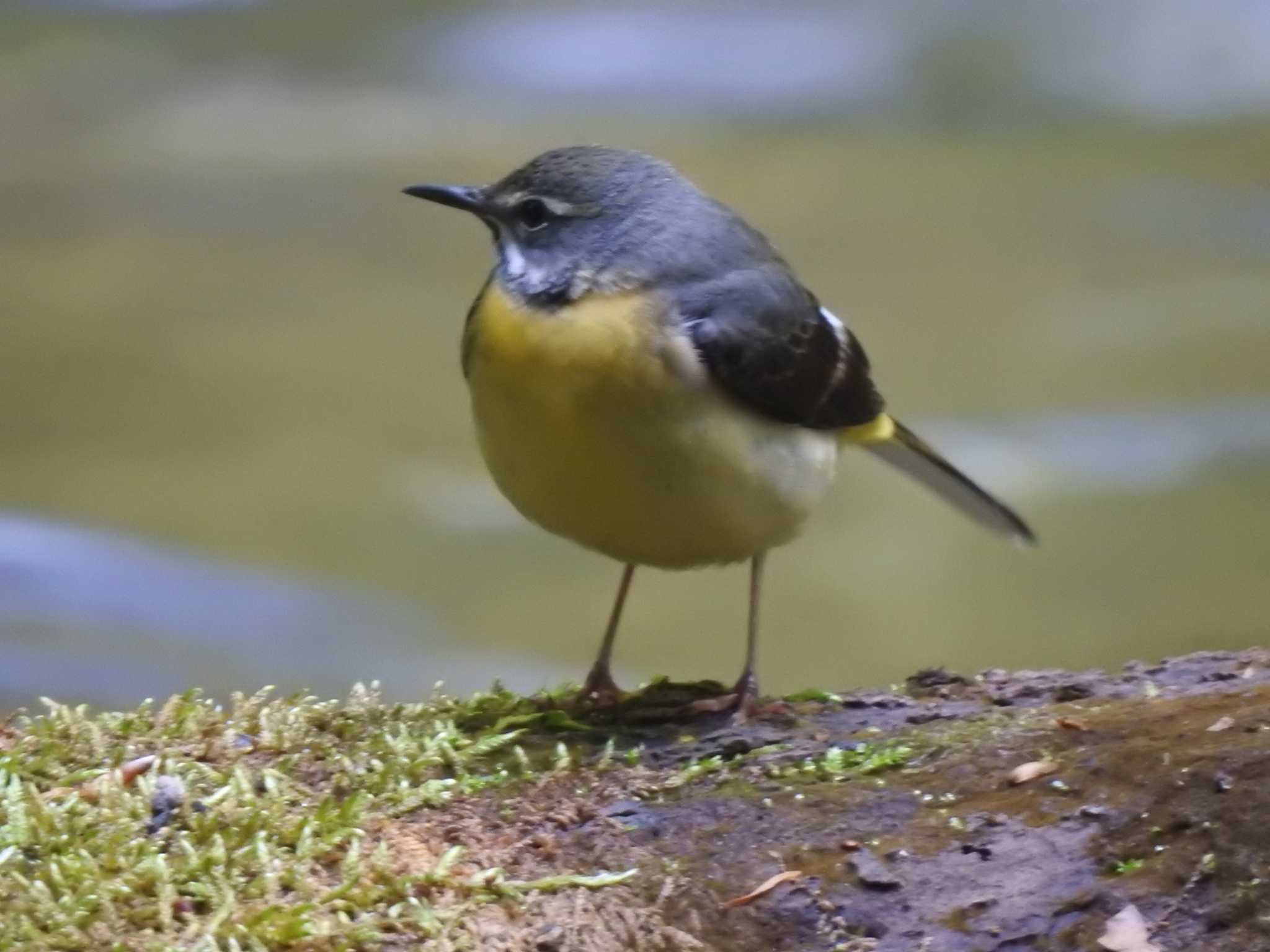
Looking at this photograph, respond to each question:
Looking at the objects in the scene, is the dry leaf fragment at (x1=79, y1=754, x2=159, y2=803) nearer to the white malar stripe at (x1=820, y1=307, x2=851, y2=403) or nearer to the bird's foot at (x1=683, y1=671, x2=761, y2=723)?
the bird's foot at (x1=683, y1=671, x2=761, y2=723)

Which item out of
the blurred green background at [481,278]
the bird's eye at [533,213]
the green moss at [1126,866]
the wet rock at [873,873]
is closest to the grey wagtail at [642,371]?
the bird's eye at [533,213]

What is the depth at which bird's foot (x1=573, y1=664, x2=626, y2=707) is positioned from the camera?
120 inches

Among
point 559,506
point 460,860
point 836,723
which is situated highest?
point 559,506

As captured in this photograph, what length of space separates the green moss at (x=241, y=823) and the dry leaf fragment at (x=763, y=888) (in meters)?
0.16

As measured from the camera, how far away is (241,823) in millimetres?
2256

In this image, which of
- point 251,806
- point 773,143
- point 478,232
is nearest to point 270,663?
point 478,232

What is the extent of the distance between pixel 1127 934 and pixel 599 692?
1.30m

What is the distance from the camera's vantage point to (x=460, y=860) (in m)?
2.23

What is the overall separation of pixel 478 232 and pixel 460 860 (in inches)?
137

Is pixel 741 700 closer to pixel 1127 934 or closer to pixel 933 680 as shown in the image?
pixel 933 680

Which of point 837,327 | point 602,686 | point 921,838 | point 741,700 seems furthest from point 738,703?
point 837,327

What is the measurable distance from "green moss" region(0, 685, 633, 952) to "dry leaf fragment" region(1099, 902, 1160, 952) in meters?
0.65

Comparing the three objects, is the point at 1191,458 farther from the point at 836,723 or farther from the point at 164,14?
the point at 164,14

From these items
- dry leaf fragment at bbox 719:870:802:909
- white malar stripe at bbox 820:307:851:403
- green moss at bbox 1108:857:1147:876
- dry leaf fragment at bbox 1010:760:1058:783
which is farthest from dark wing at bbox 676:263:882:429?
green moss at bbox 1108:857:1147:876
